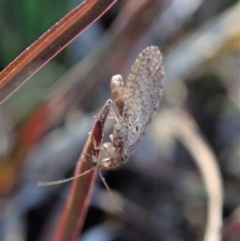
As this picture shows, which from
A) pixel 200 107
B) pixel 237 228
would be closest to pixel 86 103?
pixel 200 107

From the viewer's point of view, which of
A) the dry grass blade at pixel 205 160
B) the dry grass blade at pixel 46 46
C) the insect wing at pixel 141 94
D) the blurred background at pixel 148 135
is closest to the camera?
the dry grass blade at pixel 46 46

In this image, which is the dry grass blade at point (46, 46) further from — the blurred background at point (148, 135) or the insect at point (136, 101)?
the blurred background at point (148, 135)

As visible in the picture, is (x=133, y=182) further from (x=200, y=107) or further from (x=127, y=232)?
(x=200, y=107)

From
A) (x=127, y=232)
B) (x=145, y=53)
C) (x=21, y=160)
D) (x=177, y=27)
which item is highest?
(x=177, y=27)

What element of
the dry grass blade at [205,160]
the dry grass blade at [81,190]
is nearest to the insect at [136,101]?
the dry grass blade at [81,190]

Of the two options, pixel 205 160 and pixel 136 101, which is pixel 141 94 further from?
pixel 205 160

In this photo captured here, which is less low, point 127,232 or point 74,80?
point 74,80

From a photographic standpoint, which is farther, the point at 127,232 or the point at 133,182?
the point at 133,182

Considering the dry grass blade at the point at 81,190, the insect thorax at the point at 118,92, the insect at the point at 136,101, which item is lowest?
the dry grass blade at the point at 81,190
